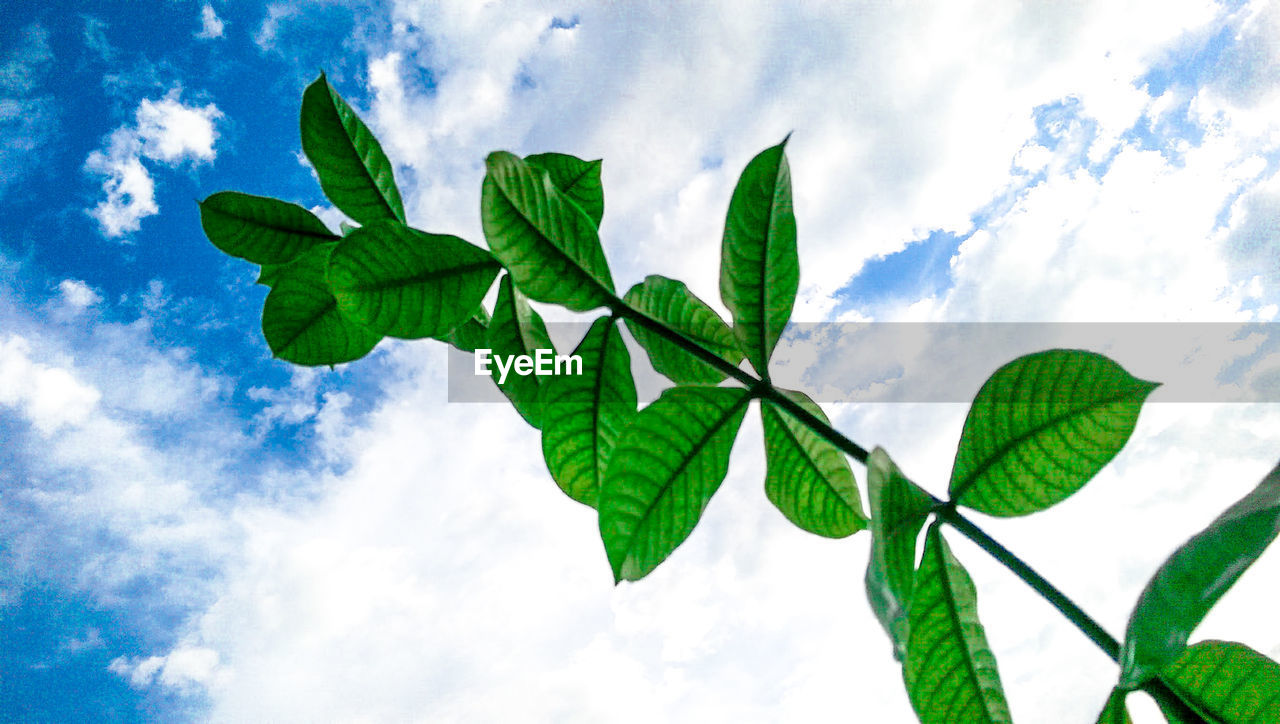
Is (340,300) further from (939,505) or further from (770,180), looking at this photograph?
(939,505)

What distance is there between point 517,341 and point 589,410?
148mm

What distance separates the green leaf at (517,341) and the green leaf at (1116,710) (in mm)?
547

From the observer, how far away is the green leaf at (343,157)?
0.77 metres

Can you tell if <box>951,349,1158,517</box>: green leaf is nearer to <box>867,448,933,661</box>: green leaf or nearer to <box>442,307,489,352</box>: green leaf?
<box>867,448,933,661</box>: green leaf

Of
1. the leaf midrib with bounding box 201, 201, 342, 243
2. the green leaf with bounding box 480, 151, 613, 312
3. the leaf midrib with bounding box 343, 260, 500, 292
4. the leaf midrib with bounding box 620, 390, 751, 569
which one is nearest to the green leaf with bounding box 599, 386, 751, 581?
the leaf midrib with bounding box 620, 390, 751, 569

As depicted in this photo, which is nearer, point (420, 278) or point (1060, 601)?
point (1060, 601)

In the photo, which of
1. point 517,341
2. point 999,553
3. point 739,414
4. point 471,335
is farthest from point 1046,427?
point 471,335

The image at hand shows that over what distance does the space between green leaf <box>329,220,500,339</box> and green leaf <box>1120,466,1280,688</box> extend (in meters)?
0.57

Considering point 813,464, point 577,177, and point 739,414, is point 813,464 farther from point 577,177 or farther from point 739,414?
point 577,177

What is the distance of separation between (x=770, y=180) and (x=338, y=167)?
0.48 meters

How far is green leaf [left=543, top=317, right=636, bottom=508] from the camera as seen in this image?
674 mm

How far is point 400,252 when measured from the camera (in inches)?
25.4

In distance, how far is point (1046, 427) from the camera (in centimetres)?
52

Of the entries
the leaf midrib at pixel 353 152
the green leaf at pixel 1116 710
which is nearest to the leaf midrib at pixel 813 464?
the green leaf at pixel 1116 710
